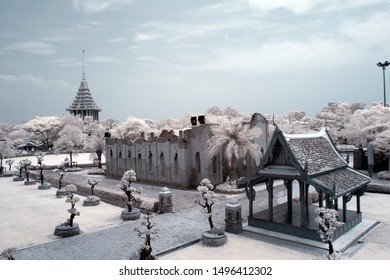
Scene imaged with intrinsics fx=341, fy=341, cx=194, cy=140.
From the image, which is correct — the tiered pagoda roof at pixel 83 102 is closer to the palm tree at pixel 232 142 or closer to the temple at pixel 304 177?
the palm tree at pixel 232 142

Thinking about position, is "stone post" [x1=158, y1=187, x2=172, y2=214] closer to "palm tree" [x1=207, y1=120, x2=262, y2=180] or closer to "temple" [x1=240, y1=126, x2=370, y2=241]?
"temple" [x1=240, y1=126, x2=370, y2=241]

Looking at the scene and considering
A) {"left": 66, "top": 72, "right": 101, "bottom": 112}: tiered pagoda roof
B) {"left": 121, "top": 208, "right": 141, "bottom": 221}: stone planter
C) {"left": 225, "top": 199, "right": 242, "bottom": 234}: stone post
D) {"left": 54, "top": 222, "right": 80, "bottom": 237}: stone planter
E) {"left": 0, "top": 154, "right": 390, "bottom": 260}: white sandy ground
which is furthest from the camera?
{"left": 66, "top": 72, "right": 101, "bottom": 112}: tiered pagoda roof

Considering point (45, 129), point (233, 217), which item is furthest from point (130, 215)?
point (45, 129)

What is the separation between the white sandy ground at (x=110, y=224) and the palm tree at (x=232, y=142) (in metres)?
10.6

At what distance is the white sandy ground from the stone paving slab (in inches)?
45.1

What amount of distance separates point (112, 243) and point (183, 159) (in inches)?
677

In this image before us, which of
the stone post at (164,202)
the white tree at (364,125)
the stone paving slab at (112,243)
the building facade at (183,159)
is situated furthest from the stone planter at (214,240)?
the white tree at (364,125)

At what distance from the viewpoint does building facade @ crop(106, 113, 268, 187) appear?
1382 inches

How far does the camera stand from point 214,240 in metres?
18.7

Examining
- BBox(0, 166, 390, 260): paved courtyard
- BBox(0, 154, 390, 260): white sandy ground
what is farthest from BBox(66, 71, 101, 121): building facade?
BBox(0, 166, 390, 260): paved courtyard

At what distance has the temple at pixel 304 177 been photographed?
18984mm

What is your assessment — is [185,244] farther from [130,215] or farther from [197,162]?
[197,162]

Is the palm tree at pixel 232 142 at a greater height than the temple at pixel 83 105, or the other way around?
the temple at pixel 83 105
